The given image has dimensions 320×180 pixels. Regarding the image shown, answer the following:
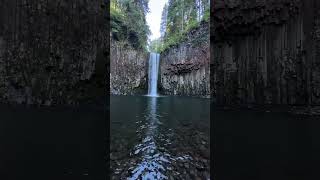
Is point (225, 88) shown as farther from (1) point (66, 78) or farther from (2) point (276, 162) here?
(2) point (276, 162)

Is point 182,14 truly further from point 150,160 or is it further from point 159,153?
point 150,160

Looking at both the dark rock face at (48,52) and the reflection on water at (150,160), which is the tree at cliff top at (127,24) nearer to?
the dark rock face at (48,52)

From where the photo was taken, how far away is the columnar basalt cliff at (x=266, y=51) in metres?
10.9

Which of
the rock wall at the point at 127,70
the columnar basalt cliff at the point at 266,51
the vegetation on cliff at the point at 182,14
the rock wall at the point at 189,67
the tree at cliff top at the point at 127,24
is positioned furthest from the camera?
the vegetation on cliff at the point at 182,14

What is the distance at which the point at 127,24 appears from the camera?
35.6m

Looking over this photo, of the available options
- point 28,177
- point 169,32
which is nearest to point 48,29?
point 28,177

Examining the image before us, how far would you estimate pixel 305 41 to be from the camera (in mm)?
11000

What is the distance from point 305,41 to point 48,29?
11.5 meters

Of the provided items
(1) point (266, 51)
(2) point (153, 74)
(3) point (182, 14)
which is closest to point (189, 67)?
(2) point (153, 74)

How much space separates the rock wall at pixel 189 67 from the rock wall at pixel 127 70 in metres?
2.68

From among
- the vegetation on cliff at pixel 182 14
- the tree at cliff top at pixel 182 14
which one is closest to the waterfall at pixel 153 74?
the vegetation on cliff at pixel 182 14

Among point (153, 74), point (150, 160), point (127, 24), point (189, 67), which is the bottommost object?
point (150, 160)

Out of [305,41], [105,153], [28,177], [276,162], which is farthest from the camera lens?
[305,41]

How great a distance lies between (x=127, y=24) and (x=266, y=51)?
26499 mm
